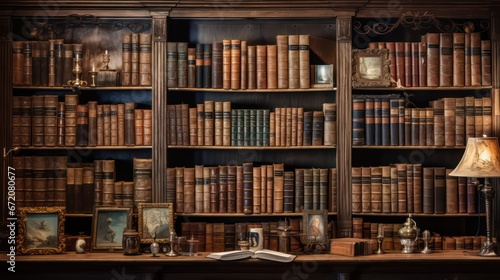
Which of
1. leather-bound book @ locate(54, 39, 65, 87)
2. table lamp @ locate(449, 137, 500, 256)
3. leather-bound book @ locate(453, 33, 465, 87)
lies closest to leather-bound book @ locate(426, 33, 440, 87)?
leather-bound book @ locate(453, 33, 465, 87)

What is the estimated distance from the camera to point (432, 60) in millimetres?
6023

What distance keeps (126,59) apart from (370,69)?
1.85 m

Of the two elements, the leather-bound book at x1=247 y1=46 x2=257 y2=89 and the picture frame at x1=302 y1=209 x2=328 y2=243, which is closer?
the picture frame at x1=302 y1=209 x2=328 y2=243

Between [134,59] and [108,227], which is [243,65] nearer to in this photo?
[134,59]

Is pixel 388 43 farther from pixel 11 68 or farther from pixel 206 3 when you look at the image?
pixel 11 68

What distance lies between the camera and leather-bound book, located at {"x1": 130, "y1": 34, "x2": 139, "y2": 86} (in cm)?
597

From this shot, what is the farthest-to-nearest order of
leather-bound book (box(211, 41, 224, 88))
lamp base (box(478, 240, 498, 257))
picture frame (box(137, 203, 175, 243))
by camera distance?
leather-bound book (box(211, 41, 224, 88)) < picture frame (box(137, 203, 175, 243)) < lamp base (box(478, 240, 498, 257))

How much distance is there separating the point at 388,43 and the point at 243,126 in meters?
1.28

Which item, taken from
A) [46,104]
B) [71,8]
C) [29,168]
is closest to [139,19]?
[71,8]

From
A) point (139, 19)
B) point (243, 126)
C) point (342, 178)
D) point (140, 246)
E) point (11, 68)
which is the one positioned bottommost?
point (140, 246)

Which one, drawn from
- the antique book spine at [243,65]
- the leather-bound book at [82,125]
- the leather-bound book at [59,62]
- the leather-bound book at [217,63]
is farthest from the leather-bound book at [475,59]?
the leather-bound book at [59,62]

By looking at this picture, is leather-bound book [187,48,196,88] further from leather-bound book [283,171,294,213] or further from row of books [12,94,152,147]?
leather-bound book [283,171,294,213]

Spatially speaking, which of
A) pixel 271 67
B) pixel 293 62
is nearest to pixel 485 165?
pixel 293 62

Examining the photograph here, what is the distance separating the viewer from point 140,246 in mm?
5797
